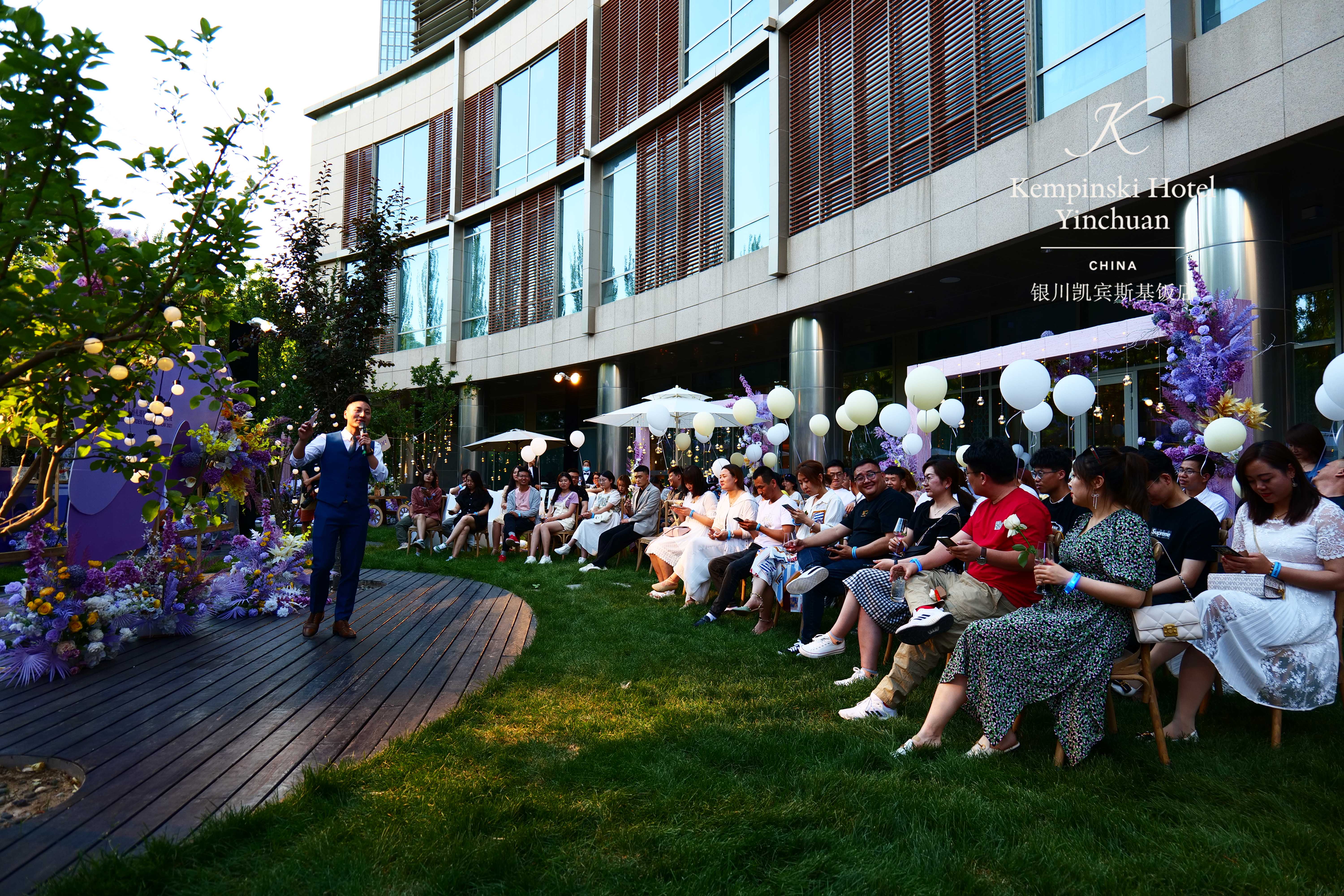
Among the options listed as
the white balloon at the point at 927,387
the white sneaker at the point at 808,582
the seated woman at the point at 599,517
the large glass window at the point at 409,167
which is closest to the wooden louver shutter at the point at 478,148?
the large glass window at the point at 409,167

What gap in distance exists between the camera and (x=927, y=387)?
8.30 m

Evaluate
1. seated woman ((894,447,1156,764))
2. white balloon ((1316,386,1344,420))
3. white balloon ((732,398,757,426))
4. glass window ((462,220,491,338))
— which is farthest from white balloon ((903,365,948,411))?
glass window ((462,220,491,338))

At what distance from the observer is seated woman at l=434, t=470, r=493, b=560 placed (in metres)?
13.1

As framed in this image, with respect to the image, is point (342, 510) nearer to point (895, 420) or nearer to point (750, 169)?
point (895, 420)

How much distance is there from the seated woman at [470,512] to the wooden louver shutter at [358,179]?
18.7m

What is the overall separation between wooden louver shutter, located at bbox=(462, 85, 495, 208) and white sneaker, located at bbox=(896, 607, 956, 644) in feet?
76.3

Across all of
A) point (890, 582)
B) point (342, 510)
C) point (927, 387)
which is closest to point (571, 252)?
point (927, 387)

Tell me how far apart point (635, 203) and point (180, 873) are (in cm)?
1857

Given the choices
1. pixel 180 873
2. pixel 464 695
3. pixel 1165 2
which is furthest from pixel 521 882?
pixel 1165 2

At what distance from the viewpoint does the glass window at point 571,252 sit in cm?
2136

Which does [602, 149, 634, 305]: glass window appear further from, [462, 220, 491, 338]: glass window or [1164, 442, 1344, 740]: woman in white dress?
[1164, 442, 1344, 740]: woman in white dress

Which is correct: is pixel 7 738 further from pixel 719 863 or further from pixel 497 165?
pixel 497 165

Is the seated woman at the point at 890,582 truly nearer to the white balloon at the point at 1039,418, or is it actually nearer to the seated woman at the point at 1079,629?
the seated woman at the point at 1079,629

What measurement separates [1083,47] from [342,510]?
10.0 metres
